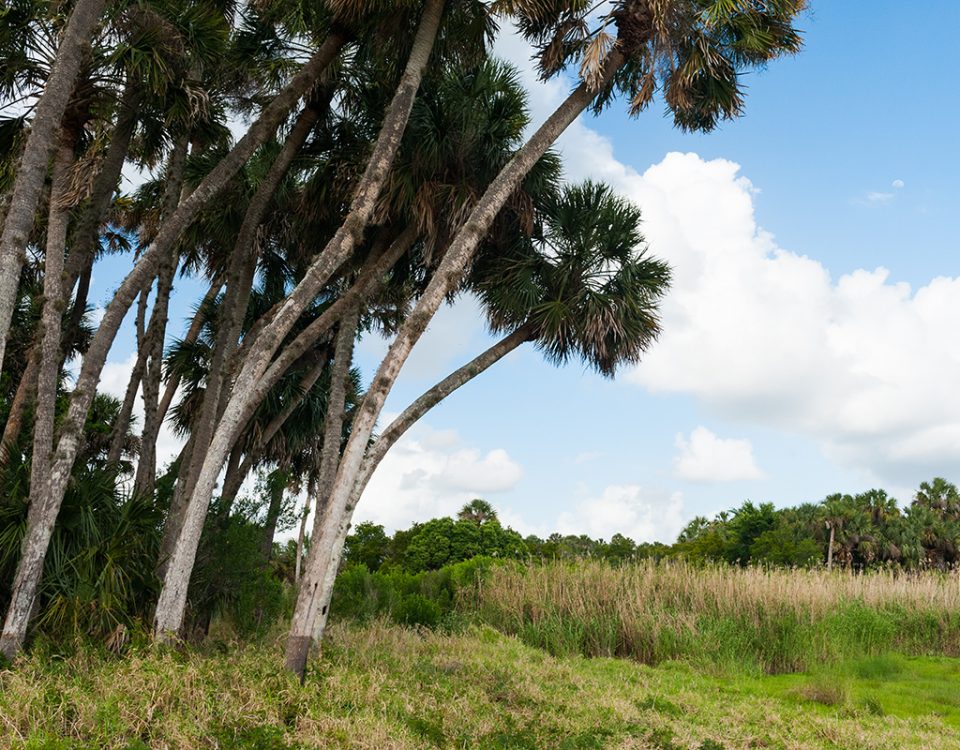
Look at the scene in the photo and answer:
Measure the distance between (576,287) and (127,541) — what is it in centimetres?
896

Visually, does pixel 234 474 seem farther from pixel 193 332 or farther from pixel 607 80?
pixel 607 80

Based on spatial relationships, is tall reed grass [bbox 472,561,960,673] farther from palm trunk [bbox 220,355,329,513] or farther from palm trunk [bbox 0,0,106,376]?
palm trunk [bbox 0,0,106,376]

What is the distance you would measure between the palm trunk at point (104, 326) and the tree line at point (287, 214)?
3cm

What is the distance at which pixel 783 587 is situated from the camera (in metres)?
16.1

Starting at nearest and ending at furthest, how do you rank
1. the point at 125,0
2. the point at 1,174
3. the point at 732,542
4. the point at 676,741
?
the point at 676,741 < the point at 125,0 < the point at 1,174 < the point at 732,542

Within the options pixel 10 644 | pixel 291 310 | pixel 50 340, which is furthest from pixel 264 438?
pixel 10 644

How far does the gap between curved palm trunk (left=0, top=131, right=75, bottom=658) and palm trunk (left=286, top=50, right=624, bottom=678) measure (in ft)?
9.68

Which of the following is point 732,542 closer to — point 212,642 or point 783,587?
point 783,587

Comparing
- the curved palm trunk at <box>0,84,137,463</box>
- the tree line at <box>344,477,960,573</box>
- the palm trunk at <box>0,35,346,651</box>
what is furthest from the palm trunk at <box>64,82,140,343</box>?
the tree line at <box>344,477,960,573</box>

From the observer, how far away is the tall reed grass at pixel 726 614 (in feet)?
47.6

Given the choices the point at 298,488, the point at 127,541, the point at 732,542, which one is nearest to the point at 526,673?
the point at 127,541

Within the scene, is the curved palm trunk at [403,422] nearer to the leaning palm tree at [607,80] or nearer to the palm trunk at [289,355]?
the leaning palm tree at [607,80]

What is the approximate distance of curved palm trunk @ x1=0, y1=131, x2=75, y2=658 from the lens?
9188 millimetres

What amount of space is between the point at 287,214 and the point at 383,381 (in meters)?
7.39
